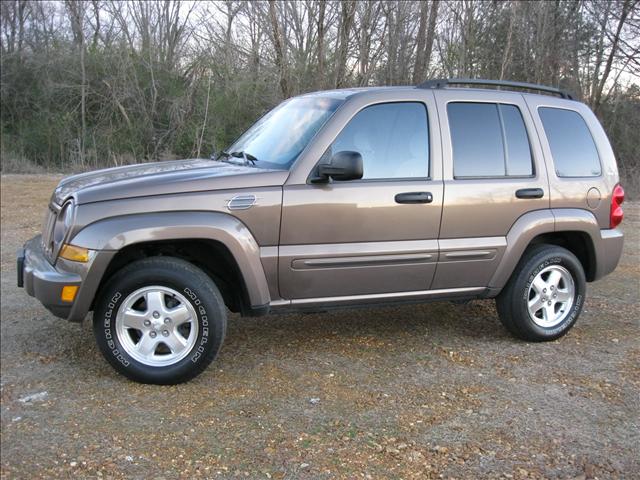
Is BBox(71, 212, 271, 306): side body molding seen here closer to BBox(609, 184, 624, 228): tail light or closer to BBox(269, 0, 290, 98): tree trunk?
BBox(609, 184, 624, 228): tail light

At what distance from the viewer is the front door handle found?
172 inches

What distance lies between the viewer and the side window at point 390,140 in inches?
172

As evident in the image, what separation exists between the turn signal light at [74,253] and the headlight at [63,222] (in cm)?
9

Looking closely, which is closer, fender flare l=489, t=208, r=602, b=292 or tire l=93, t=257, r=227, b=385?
tire l=93, t=257, r=227, b=385

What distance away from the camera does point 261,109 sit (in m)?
19.7

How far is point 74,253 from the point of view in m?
3.88

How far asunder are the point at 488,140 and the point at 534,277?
3.65 ft

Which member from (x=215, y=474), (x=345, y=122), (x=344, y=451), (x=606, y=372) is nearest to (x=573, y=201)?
(x=606, y=372)

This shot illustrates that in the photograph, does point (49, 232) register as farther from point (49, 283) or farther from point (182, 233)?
point (182, 233)

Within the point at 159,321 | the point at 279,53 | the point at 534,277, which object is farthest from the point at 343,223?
the point at 279,53

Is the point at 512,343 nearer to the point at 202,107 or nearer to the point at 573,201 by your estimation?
the point at 573,201

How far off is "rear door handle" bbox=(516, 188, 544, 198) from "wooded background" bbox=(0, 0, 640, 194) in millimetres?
10060

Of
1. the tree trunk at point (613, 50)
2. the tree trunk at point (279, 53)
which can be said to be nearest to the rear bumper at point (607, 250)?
the tree trunk at point (613, 50)

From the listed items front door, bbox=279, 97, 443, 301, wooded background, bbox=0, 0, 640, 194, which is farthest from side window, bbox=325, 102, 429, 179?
wooded background, bbox=0, 0, 640, 194
